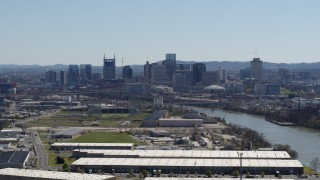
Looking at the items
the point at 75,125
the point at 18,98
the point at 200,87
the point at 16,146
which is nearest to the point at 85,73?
the point at 200,87

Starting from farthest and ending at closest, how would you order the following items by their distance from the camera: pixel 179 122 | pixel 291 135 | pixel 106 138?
pixel 179 122
pixel 291 135
pixel 106 138

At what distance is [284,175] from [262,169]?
0.34m

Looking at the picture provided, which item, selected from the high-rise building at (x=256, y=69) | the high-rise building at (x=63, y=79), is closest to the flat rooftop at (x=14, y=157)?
the high-rise building at (x=63, y=79)

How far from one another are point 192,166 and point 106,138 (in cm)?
465

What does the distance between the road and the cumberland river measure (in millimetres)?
4300

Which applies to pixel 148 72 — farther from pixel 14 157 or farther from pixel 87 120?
pixel 14 157

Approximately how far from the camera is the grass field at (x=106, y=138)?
13406mm

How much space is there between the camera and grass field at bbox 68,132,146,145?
13406 millimetres

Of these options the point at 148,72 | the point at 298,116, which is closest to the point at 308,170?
the point at 298,116

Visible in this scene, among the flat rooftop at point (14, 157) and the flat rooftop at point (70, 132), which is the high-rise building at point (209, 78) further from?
the flat rooftop at point (14, 157)

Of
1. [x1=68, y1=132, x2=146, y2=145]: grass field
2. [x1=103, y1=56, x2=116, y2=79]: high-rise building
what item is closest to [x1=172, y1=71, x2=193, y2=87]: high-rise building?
[x1=103, y1=56, x2=116, y2=79]: high-rise building

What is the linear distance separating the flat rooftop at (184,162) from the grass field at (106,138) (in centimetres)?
303

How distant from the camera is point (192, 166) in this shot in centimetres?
965

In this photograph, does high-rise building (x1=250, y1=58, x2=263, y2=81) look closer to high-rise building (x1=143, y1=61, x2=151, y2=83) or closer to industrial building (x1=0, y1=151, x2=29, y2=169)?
high-rise building (x1=143, y1=61, x2=151, y2=83)
